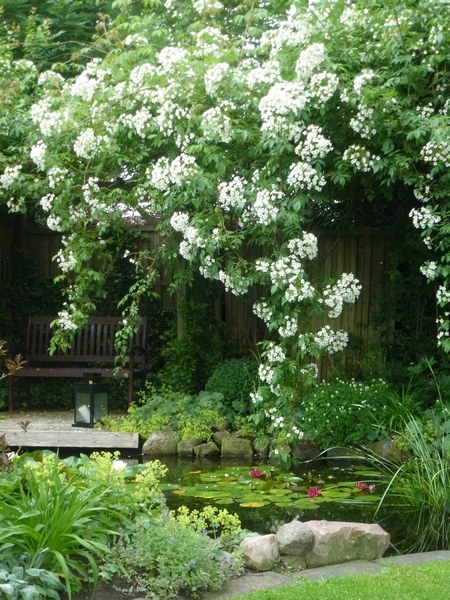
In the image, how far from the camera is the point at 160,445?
8305mm

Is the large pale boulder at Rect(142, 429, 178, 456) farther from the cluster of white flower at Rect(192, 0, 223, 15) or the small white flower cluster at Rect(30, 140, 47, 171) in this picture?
the cluster of white flower at Rect(192, 0, 223, 15)

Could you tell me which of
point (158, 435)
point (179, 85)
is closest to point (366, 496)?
point (158, 435)

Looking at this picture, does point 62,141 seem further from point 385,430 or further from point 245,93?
point 385,430

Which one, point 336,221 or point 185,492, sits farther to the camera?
point 336,221

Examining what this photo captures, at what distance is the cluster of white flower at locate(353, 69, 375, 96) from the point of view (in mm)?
6012

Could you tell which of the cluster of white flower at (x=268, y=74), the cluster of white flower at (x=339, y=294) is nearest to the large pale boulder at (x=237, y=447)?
the cluster of white flower at (x=339, y=294)

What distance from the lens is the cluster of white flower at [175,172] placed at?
6566mm

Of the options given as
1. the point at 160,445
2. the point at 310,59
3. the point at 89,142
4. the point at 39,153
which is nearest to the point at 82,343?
the point at 160,445

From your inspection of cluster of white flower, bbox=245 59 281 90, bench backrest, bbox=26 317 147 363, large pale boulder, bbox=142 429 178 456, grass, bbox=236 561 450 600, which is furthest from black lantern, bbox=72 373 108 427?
grass, bbox=236 561 450 600

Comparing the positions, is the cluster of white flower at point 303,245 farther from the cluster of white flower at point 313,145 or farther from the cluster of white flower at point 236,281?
the cluster of white flower at point 313,145

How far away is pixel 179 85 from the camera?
676cm

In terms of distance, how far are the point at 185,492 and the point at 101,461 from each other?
236 cm

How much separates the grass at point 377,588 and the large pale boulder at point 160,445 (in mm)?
4326

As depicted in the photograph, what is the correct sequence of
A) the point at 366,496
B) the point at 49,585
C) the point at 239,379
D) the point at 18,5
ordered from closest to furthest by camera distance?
the point at 49,585 < the point at 366,496 < the point at 239,379 < the point at 18,5
